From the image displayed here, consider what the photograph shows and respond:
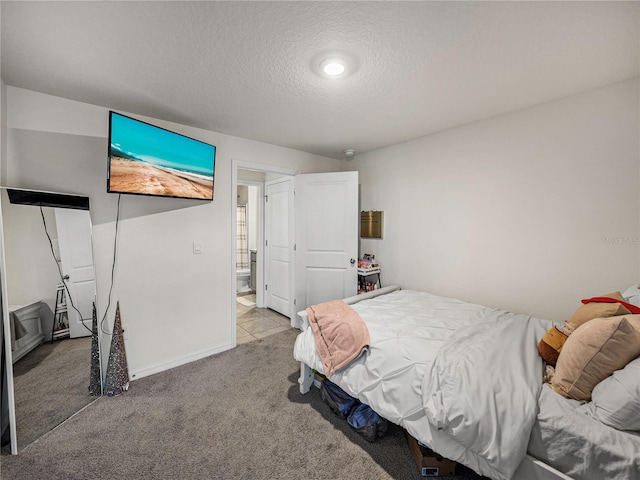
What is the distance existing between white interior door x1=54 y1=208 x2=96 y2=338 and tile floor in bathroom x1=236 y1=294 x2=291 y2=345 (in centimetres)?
159

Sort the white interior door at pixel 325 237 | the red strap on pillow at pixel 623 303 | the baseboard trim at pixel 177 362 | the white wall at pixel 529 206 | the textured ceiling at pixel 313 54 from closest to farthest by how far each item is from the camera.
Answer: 1. the textured ceiling at pixel 313 54
2. the red strap on pillow at pixel 623 303
3. the white wall at pixel 529 206
4. the baseboard trim at pixel 177 362
5. the white interior door at pixel 325 237

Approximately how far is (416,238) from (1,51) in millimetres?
3626

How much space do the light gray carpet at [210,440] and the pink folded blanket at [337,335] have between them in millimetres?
475

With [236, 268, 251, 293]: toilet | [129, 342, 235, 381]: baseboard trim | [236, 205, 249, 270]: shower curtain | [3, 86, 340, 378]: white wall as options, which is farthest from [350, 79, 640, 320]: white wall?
[236, 205, 249, 270]: shower curtain

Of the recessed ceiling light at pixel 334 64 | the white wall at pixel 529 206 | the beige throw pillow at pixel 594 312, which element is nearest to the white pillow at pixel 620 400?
the beige throw pillow at pixel 594 312

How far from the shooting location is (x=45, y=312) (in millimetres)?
1913

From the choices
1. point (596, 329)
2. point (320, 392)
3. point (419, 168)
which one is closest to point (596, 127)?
point (419, 168)

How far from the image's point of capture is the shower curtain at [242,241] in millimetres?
6039

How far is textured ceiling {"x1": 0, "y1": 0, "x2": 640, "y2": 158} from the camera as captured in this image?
51.5 inches

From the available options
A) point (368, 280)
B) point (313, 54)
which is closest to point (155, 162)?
point (313, 54)

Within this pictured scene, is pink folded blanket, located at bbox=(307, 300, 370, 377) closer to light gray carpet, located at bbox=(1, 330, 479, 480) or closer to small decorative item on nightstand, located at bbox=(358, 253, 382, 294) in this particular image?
light gray carpet, located at bbox=(1, 330, 479, 480)

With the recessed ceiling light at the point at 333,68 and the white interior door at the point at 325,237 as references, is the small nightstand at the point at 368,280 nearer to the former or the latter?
the white interior door at the point at 325,237

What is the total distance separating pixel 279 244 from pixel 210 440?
273 centimetres

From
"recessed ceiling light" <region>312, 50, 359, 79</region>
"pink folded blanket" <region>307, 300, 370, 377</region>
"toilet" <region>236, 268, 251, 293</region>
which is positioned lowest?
"toilet" <region>236, 268, 251, 293</region>
